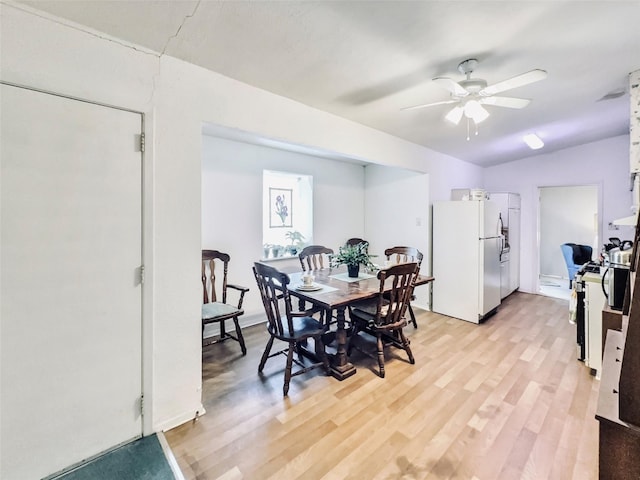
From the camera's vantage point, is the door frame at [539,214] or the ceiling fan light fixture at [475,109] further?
the door frame at [539,214]

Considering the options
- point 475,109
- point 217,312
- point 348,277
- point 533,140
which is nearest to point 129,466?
point 217,312

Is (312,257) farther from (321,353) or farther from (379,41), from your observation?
(379,41)

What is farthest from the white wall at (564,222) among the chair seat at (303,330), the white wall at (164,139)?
the white wall at (164,139)

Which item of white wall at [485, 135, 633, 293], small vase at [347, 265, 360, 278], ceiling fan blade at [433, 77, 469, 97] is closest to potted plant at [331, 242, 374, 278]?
small vase at [347, 265, 360, 278]

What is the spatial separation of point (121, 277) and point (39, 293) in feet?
1.14

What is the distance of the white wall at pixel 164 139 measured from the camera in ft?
4.88

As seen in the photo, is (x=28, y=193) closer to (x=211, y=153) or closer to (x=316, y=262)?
(x=211, y=153)

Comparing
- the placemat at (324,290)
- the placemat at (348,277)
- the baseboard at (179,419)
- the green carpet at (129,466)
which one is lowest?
the green carpet at (129,466)

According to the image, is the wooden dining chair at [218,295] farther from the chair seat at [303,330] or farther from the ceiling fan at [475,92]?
the ceiling fan at [475,92]

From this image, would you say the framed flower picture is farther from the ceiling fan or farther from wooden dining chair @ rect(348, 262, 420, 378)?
the ceiling fan

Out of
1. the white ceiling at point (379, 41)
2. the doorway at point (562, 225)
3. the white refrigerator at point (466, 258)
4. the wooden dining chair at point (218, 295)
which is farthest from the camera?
the doorway at point (562, 225)

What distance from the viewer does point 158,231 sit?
1.82 meters

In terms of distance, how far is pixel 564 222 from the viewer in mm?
6625

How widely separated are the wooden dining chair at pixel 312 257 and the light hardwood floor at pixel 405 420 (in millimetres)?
1159
